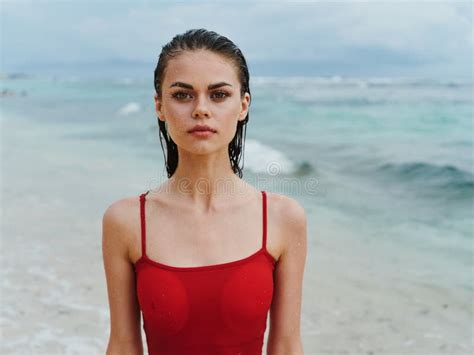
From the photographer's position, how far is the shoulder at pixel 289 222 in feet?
6.93

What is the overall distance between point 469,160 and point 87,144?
10455 mm

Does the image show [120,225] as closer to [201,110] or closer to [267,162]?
[201,110]

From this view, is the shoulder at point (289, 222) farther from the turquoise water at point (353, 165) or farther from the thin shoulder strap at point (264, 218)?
the turquoise water at point (353, 165)

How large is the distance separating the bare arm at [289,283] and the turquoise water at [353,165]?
15.3 ft

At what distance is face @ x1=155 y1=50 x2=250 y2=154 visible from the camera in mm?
1999

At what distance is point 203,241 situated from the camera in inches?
81.4

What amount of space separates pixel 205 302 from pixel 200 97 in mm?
707

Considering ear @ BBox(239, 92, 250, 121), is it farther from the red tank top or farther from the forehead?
the red tank top

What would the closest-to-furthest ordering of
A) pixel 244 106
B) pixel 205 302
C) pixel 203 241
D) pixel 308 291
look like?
pixel 205 302
pixel 203 241
pixel 244 106
pixel 308 291

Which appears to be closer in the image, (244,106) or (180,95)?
(180,95)

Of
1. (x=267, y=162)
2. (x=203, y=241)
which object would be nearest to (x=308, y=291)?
(x=203, y=241)

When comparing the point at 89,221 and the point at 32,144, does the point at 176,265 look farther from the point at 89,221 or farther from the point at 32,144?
the point at 32,144

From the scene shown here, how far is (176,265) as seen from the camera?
199cm

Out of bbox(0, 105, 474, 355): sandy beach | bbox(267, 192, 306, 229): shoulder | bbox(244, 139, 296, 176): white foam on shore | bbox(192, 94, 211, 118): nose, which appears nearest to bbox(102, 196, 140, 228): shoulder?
bbox(192, 94, 211, 118): nose
